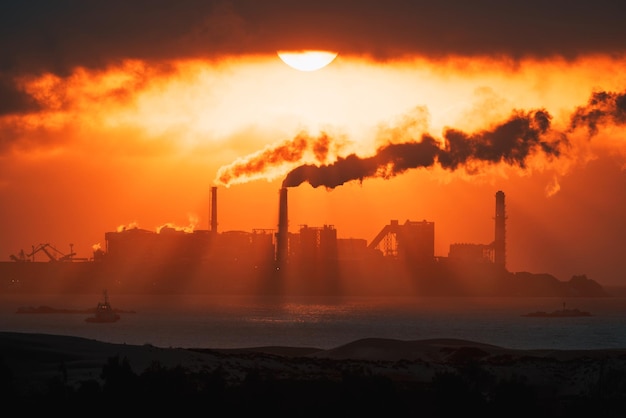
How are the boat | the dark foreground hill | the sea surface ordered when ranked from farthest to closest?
the boat, the sea surface, the dark foreground hill

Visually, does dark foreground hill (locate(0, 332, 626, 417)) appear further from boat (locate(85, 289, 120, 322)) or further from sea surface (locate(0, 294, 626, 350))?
boat (locate(85, 289, 120, 322))

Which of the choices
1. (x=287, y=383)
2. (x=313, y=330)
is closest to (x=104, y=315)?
(x=313, y=330)

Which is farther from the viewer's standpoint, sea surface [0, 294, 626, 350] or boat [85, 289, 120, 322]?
boat [85, 289, 120, 322]

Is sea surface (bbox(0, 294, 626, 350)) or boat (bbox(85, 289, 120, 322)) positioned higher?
boat (bbox(85, 289, 120, 322))

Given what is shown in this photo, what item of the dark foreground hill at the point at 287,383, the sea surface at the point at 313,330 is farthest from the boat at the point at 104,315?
the dark foreground hill at the point at 287,383

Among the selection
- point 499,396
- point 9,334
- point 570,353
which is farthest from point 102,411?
point 570,353

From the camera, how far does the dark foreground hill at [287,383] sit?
1724 inches

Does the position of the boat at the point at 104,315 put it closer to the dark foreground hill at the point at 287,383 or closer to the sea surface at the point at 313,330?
the sea surface at the point at 313,330

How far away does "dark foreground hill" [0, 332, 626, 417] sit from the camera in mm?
43781

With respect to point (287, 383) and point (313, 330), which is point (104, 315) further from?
point (287, 383)

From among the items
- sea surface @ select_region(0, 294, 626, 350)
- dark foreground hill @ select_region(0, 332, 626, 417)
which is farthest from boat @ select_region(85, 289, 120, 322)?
dark foreground hill @ select_region(0, 332, 626, 417)

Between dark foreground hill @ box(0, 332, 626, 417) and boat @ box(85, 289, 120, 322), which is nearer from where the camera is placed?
dark foreground hill @ box(0, 332, 626, 417)

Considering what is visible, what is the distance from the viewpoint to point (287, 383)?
50.7 meters

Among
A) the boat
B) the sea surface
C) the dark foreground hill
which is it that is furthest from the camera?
the boat
